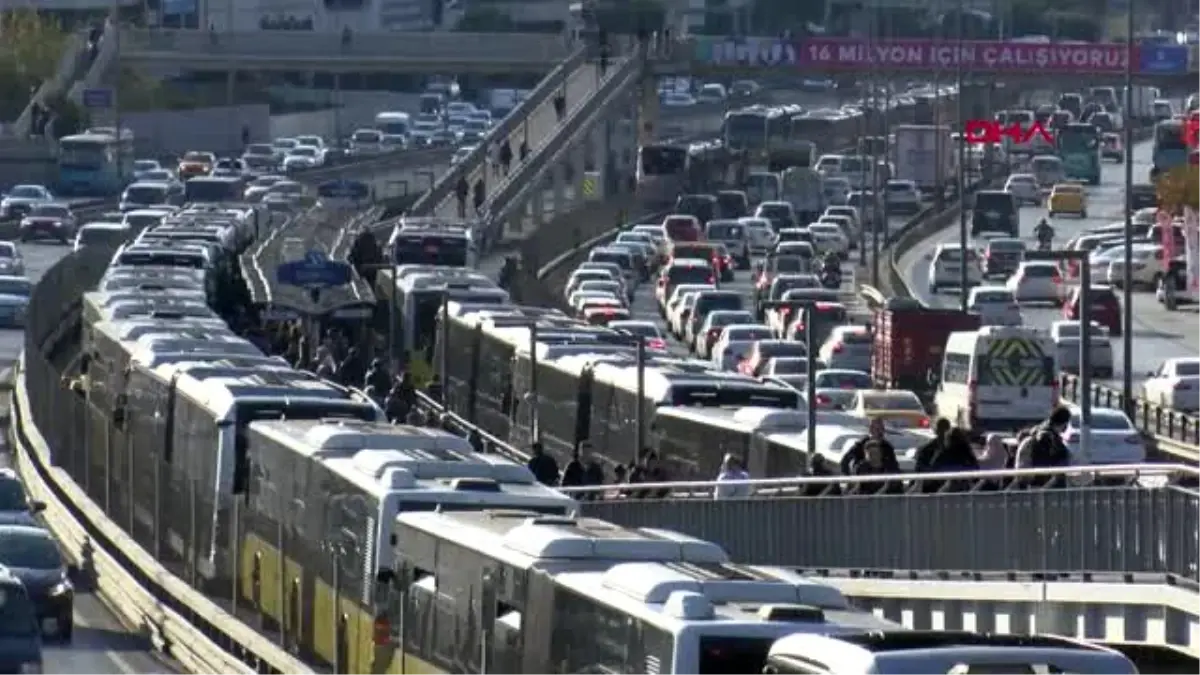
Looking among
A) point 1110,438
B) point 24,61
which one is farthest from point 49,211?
point 1110,438

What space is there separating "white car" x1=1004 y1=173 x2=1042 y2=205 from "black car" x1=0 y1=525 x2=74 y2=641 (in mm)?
87410

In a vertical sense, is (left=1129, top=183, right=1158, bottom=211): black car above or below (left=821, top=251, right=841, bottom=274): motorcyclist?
above

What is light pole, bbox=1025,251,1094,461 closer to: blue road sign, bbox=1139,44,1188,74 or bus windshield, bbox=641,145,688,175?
bus windshield, bbox=641,145,688,175

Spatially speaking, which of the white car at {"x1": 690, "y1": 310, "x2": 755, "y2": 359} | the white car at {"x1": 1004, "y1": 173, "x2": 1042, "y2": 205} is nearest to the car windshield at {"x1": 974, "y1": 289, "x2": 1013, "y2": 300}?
the white car at {"x1": 690, "y1": 310, "x2": 755, "y2": 359}

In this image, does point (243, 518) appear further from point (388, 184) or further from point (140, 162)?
point (140, 162)

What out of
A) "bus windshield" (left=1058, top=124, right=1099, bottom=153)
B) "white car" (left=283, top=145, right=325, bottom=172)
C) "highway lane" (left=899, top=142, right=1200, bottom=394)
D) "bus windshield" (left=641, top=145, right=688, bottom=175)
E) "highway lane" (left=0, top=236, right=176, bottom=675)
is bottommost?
"highway lane" (left=899, top=142, right=1200, bottom=394)

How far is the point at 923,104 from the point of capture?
150625mm

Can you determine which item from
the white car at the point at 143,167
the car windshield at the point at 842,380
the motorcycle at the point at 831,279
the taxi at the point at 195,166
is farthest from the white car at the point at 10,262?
the taxi at the point at 195,166

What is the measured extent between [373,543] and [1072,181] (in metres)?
104

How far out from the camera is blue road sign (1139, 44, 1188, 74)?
12362 centimetres

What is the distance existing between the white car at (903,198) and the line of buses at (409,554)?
72.2 meters

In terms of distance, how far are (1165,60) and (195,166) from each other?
28958 mm

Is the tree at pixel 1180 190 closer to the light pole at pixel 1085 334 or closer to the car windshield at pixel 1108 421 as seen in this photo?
the car windshield at pixel 1108 421

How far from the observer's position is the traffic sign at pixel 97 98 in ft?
427
